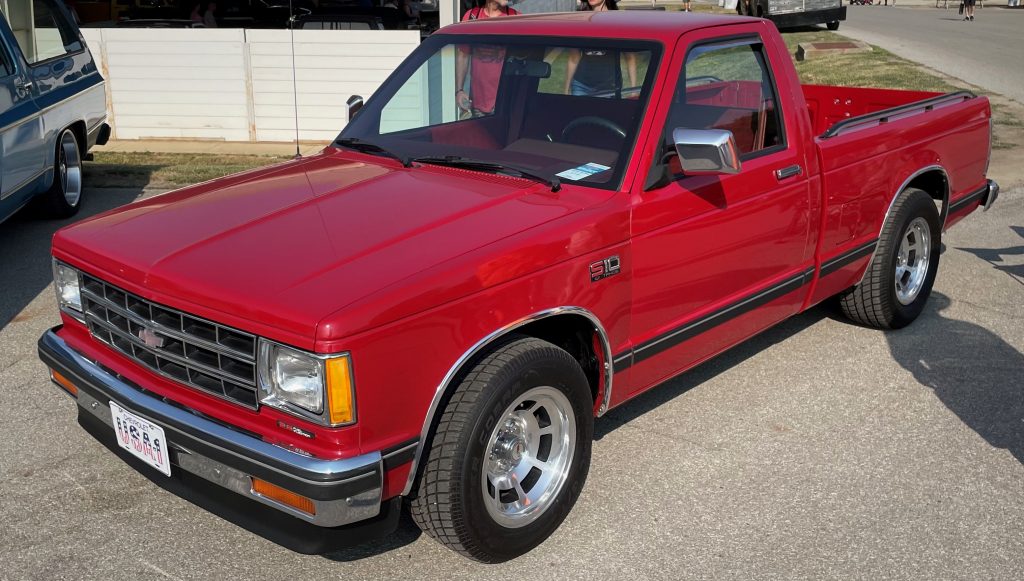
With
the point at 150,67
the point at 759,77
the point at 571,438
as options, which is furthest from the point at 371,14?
the point at 571,438

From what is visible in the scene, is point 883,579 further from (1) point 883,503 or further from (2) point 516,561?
(2) point 516,561

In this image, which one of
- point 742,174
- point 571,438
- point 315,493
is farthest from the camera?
point 742,174

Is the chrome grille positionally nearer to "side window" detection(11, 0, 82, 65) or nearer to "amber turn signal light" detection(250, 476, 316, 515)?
"amber turn signal light" detection(250, 476, 316, 515)

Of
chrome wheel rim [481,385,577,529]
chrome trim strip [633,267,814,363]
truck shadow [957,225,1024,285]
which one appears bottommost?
truck shadow [957,225,1024,285]

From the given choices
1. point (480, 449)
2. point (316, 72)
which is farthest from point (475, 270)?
point (316, 72)

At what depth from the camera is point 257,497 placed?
3041mm

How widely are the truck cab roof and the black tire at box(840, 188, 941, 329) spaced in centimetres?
149

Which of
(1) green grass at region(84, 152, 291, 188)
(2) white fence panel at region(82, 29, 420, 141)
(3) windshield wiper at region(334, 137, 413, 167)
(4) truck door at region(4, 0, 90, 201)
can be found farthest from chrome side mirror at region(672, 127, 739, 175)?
(2) white fence panel at region(82, 29, 420, 141)

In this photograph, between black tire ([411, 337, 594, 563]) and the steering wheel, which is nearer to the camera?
black tire ([411, 337, 594, 563])

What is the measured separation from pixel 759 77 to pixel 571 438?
7.03ft

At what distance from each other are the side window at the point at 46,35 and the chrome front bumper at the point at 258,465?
18.5 feet

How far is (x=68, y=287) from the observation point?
12.4 feet

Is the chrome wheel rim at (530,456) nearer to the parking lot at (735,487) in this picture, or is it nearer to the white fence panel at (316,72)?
the parking lot at (735,487)

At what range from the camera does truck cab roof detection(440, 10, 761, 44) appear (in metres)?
4.25
